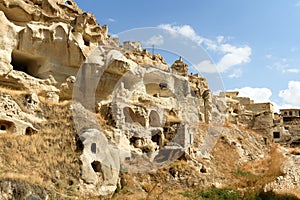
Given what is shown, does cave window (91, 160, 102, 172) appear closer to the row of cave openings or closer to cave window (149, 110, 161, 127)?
the row of cave openings

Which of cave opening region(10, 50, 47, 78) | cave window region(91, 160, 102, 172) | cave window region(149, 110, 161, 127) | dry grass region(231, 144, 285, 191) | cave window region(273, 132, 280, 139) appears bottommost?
dry grass region(231, 144, 285, 191)

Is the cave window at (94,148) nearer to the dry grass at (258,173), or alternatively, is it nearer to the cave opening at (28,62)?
the dry grass at (258,173)

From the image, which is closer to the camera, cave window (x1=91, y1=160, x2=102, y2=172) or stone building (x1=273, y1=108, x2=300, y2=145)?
cave window (x1=91, y1=160, x2=102, y2=172)

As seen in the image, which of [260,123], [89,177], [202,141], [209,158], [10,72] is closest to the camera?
[89,177]

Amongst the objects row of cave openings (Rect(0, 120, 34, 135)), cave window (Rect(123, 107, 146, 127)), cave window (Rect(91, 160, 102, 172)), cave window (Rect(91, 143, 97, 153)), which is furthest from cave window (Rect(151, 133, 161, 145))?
row of cave openings (Rect(0, 120, 34, 135))

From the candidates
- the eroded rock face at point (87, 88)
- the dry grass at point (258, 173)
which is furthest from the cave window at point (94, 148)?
the dry grass at point (258, 173)

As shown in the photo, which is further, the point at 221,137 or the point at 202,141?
the point at 221,137

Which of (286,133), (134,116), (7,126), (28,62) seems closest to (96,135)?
(7,126)

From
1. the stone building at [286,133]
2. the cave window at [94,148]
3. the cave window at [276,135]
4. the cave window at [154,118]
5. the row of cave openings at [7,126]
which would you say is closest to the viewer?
the cave window at [94,148]

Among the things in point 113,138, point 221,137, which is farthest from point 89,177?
point 221,137

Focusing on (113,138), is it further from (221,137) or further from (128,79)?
(221,137)

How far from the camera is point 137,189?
12625 millimetres

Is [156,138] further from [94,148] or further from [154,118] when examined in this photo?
[94,148]

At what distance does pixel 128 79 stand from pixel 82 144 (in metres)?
8.65
